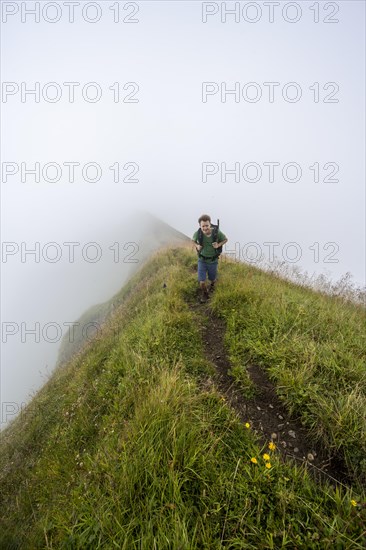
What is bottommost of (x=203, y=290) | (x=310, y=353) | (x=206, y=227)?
(x=310, y=353)

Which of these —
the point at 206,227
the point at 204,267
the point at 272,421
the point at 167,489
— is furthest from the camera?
the point at 204,267

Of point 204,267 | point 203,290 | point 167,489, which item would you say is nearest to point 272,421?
point 167,489

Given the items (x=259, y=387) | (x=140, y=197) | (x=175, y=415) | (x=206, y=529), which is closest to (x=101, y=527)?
(x=206, y=529)

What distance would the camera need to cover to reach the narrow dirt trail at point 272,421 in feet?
9.61

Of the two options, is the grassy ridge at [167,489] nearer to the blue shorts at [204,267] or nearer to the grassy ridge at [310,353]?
the grassy ridge at [310,353]

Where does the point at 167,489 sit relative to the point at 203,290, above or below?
below

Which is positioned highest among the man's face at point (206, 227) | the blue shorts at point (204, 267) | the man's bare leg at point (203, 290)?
the man's face at point (206, 227)

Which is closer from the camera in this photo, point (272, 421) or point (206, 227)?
point (272, 421)

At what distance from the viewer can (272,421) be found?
358 cm

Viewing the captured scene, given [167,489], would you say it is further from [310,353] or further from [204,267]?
[204,267]

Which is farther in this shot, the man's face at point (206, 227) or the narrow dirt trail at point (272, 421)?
the man's face at point (206, 227)

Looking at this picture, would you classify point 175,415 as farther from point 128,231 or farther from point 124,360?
point 128,231

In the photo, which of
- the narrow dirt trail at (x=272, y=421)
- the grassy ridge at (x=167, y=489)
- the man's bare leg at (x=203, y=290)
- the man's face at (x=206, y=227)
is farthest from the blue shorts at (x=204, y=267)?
the grassy ridge at (x=167, y=489)

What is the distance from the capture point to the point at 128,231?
59.5 meters
